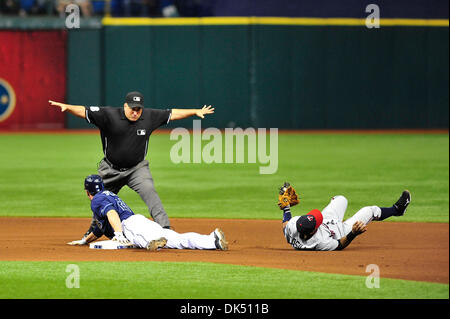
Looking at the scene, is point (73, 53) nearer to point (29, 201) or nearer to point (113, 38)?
point (113, 38)

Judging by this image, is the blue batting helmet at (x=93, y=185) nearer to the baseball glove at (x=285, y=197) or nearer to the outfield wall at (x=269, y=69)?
the baseball glove at (x=285, y=197)

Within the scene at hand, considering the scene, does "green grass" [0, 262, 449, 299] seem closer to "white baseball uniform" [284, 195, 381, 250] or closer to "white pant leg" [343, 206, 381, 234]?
"white baseball uniform" [284, 195, 381, 250]

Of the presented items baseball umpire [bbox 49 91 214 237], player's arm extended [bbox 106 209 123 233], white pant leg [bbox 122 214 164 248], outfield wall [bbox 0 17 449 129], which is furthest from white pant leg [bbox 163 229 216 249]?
outfield wall [bbox 0 17 449 129]

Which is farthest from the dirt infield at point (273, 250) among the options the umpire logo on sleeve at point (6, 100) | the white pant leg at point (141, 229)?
the umpire logo on sleeve at point (6, 100)

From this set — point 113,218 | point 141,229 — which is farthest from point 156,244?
point 113,218

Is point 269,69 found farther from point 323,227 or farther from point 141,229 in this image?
point 141,229

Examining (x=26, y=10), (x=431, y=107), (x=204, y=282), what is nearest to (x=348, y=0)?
(x=431, y=107)

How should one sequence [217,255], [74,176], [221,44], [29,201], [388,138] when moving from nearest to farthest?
[217,255]
[29,201]
[74,176]
[388,138]
[221,44]
